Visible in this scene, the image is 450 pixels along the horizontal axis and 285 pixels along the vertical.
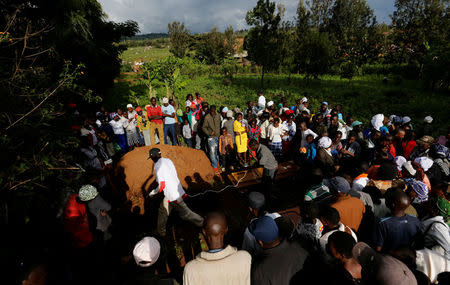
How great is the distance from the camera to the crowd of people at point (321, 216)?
207cm

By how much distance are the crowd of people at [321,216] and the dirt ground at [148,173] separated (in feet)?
1.85

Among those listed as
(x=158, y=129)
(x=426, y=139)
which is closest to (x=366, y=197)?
(x=426, y=139)

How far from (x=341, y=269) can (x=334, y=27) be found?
41122 mm

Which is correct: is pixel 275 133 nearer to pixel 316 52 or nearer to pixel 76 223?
pixel 76 223

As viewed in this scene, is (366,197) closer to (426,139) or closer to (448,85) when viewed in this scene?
(426,139)

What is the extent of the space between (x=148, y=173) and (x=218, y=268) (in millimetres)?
4475

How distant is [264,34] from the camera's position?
15.8m

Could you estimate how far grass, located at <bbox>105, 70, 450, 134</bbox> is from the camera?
12.2m

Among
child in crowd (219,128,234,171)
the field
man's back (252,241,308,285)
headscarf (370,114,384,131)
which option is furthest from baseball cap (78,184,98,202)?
the field

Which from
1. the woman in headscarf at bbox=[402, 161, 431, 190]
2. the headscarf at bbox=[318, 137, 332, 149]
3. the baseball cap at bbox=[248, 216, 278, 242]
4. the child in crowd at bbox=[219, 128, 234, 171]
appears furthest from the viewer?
the child in crowd at bbox=[219, 128, 234, 171]

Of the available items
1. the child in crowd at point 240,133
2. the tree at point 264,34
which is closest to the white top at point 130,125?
the child in crowd at point 240,133

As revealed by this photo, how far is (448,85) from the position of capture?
45.3 feet

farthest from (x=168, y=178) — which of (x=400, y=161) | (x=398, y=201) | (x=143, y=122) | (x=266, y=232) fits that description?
(x=143, y=122)

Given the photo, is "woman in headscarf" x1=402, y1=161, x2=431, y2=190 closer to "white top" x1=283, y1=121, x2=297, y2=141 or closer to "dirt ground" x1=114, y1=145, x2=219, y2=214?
"white top" x1=283, y1=121, x2=297, y2=141
